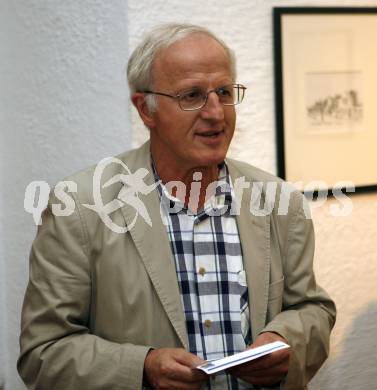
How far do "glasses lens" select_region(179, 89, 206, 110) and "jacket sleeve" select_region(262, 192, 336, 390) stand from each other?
0.35 m

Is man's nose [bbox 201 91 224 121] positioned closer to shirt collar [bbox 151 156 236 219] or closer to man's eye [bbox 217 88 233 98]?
man's eye [bbox 217 88 233 98]

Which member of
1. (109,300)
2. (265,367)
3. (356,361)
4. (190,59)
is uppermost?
(190,59)

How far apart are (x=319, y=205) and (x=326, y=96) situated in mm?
343

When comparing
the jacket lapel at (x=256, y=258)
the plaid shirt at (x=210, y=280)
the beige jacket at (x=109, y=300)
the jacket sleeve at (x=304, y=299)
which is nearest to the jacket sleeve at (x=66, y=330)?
the beige jacket at (x=109, y=300)

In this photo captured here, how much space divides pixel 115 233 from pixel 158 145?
23 cm

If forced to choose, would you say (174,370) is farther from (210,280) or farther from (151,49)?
(151,49)

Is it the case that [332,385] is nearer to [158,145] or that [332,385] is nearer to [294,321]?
[294,321]

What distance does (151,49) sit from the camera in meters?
1.36

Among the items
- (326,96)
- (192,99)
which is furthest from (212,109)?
(326,96)

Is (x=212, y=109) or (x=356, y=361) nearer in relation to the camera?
(x=212, y=109)

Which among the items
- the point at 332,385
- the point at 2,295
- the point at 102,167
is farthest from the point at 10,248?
the point at 332,385

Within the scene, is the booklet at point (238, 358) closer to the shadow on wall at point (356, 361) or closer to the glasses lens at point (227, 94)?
the glasses lens at point (227, 94)

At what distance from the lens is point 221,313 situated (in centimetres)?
136

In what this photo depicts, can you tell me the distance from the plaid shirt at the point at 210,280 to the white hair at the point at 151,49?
0.21 metres
